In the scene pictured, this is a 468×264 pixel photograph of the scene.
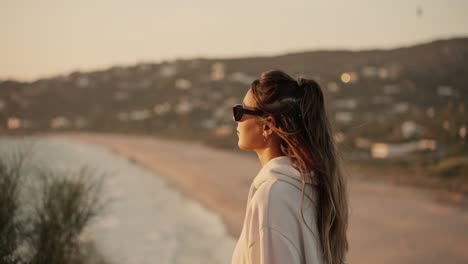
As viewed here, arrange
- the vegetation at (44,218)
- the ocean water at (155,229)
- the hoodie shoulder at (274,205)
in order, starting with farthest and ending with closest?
the ocean water at (155,229) < the vegetation at (44,218) < the hoodie shoulder at (274,205)

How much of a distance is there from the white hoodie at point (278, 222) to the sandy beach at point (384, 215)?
140 cm

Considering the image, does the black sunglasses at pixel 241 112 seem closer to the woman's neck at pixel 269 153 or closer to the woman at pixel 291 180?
the woman at pixel 291 180

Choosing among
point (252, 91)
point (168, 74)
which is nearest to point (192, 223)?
point (252, 91)

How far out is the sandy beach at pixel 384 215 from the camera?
753cm

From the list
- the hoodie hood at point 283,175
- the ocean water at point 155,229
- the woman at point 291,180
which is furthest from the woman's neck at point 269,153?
the ocean water at point 155,229

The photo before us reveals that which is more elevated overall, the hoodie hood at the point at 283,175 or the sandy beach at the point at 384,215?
the hoodie hood at the point at 283,175

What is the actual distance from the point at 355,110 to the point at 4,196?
33779 millimetres

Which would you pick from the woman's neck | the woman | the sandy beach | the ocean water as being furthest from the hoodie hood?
the ocean water

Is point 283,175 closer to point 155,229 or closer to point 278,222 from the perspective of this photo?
point 278,222

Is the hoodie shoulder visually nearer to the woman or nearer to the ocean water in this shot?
the woman

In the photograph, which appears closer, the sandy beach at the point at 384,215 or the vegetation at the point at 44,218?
the vegetation at the point at 44,218

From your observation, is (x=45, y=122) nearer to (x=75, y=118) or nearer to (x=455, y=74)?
(x=75, y=118)

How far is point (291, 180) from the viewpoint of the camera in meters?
1.73

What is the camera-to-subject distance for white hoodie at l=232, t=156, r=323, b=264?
5.44 ft
